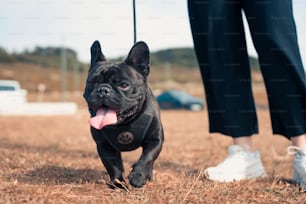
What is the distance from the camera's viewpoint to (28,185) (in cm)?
179

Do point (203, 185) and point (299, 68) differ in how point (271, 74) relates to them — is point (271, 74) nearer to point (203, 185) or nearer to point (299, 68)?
point (299, 68)

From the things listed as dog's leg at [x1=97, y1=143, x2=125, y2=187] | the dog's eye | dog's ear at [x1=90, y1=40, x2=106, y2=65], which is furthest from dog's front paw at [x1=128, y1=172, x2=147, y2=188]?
dog's ear at [x1=90, y1=40, x2=106, y2=65]

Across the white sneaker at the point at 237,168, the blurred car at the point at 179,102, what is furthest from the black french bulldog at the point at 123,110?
the blurred car at the point at 179,102

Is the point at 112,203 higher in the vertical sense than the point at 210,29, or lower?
lower

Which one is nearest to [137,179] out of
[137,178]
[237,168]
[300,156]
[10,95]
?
[137,178]

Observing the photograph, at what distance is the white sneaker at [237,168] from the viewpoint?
2.18 meters

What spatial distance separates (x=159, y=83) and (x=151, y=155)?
101 feet

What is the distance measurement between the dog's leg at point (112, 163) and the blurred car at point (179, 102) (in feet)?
60.2

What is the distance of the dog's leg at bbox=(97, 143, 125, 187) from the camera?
1.88 m

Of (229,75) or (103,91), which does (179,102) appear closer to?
(229,75)

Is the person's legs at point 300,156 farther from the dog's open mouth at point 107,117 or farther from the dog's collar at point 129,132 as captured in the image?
the dog's open mouth at point 107,117

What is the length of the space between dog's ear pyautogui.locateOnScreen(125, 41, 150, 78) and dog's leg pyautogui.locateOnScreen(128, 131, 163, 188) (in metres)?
0.31

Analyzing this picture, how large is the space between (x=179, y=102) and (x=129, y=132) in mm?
19273

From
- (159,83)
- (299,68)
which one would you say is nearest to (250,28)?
(299,68)
